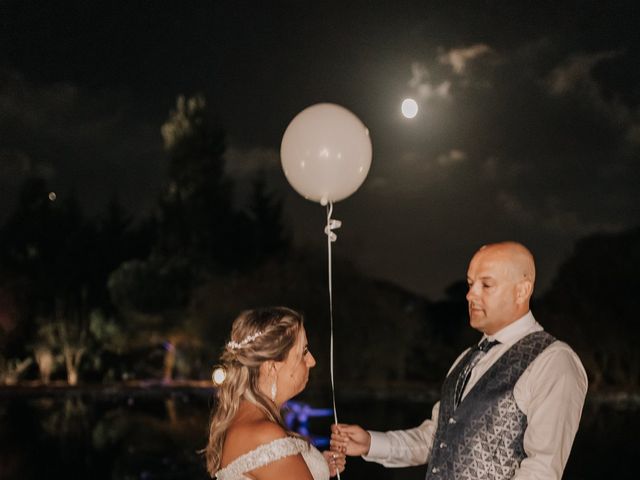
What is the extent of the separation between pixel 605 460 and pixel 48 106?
24.9 m

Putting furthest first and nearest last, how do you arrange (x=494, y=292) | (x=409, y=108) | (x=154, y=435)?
(x=154, y=435), (x=409, y=108), (x=494, y=292)

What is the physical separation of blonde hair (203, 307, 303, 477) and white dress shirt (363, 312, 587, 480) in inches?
26.8

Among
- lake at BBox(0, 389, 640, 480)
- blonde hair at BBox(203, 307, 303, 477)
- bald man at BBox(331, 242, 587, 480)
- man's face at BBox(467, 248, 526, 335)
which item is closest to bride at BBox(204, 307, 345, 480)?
blonde hair at BBox(203, 307, 303, 477)

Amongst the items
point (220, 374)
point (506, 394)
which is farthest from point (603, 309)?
point (506, 394)

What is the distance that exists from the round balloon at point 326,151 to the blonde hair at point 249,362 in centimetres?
88

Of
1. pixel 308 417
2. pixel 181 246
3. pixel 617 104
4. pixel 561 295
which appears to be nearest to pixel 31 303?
pixel 181 246

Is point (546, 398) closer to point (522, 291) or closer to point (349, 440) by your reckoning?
point (522, 291)

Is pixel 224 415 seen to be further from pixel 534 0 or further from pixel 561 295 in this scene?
pixel 534 0

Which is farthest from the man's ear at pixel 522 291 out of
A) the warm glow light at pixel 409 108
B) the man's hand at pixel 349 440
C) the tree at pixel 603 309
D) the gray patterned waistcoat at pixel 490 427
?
the tree at pixel 603 309

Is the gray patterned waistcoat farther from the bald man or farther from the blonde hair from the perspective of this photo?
Result: the blonde hair

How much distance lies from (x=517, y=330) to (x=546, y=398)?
0.32m

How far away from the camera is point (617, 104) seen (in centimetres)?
2659

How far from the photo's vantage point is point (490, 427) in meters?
Answer: 2.31

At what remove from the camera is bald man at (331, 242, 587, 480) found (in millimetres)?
2191
